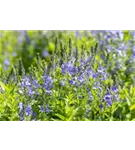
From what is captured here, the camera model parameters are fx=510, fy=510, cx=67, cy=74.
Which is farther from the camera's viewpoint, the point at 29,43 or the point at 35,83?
the point at 29,43

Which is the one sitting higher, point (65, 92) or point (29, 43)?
point (29, 43)

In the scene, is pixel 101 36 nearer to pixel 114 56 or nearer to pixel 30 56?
pixel 114 56

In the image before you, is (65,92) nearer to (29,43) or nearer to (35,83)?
(35,83)

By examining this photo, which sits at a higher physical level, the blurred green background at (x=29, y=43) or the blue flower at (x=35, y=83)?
the blurred green background at (x=29, y=43)

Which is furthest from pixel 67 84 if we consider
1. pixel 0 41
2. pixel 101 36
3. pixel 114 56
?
pixel 0 41

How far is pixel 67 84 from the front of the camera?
3.41m

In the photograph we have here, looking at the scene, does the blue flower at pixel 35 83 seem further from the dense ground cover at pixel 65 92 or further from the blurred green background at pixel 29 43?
the blurred green background at pixel 29 43

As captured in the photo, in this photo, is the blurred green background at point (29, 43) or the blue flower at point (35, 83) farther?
the blurred green background at point (29, 43)

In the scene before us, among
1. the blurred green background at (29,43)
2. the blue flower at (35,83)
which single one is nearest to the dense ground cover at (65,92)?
the blue flower at (35,83)

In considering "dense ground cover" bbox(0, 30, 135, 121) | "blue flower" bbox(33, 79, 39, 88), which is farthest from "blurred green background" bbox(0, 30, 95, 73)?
"blue flower" bbox(33, 79, 39, 88)

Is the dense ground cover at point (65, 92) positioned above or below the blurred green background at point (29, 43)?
below

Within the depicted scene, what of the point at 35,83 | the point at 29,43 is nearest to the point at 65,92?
the point at 35,83

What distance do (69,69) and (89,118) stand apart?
36cm

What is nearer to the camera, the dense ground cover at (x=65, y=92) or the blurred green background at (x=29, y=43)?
the dense ground cover at (x=65, y=92)
